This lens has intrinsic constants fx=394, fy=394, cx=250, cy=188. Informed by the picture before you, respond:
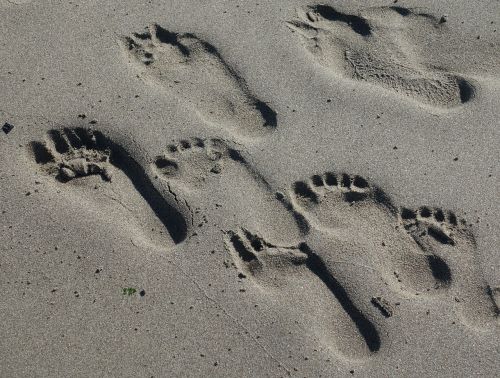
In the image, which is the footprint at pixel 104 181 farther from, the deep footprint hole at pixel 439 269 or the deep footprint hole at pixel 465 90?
the deep footprint hole at pixel 465 90

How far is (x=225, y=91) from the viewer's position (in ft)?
10.9

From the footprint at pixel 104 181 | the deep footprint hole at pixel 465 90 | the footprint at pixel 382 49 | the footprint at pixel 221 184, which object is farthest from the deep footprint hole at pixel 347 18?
the footprint at pixel 104 181

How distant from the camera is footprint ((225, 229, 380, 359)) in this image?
321cm

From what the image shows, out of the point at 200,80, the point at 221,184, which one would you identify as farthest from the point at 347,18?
the point at 221,184

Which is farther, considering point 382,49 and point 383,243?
point 382,49

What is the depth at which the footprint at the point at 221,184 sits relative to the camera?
10.7 ft

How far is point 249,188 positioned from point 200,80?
3.29ft

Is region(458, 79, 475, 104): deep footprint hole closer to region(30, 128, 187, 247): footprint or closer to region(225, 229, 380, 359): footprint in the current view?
region(225, 229, 380, 359): footprint

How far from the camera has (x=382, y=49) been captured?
3387 mm

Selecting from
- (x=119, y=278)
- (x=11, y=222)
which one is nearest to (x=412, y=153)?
(x=119, y=278)

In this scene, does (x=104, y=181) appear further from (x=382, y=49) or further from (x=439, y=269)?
(x=439, y=269)

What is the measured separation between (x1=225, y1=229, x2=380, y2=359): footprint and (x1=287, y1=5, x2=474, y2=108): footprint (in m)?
1.61

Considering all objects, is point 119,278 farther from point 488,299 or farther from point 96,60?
point 488,299

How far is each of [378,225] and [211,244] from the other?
1.40 meters
